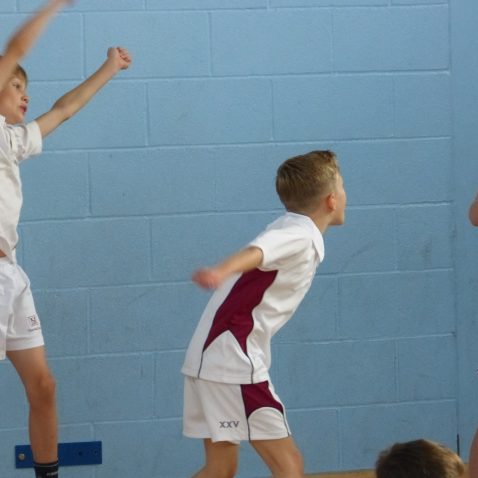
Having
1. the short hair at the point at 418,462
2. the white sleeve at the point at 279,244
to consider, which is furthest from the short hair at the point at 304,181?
the short hair at the point at 418,462

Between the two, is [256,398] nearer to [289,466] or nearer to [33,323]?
[289,466]

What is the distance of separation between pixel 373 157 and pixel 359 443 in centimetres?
130

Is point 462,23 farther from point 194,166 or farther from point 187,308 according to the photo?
point 187,308

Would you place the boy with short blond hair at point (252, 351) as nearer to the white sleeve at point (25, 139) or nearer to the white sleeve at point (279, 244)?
the white sleeve at point (279, 244)

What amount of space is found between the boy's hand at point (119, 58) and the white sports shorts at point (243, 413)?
1.31 meters

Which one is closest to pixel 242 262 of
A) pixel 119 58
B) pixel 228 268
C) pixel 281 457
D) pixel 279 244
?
pixel 228 268

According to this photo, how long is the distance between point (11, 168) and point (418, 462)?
7.88 ft

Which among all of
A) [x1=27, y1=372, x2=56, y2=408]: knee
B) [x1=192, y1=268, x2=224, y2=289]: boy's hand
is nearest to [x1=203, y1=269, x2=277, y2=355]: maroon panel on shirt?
[x1=192, y1=268, x2=224, y2=289]: boy's hand

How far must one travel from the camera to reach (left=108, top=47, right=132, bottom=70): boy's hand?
477 cm

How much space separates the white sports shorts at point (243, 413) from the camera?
4238mm

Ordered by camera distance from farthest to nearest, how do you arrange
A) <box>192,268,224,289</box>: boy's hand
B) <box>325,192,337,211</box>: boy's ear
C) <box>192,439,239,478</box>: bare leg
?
<box>325,192,337,211</box>: boy's ear, <box>192,439,239,478</box>: bare leg, <box>192,268,224,289</box>: boy's hand

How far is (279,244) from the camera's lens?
13.7ft

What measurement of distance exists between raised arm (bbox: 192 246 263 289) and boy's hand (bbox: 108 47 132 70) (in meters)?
1.10

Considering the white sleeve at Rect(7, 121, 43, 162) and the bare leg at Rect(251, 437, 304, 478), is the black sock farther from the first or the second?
the white sleeve at Rect(7, 121, 43, 162)
